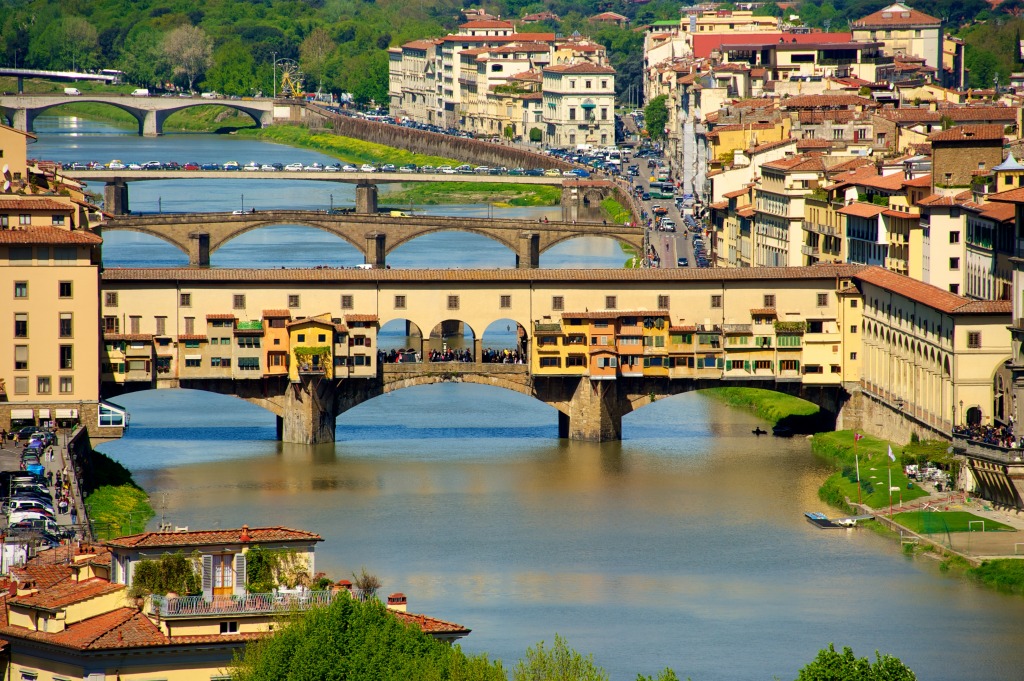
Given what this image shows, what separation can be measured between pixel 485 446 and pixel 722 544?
14.8 m

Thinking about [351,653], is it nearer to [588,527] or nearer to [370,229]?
[588,527]

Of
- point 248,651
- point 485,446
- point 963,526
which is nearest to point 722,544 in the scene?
point 963,526

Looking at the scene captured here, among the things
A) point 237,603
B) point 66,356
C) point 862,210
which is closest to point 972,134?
point 862,210

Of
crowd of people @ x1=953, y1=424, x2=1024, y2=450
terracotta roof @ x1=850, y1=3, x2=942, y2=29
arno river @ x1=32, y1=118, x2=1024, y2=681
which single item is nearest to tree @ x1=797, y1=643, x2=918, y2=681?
arno river @ x1=32, y1=118, x2=1024, y2=681

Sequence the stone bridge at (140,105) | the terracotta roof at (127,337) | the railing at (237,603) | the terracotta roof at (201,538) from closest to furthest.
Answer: the railing at (237,603) → the terracotta roof at (201,538) → the terracotta roof at (127,337) → the stone bridge at (140,105)

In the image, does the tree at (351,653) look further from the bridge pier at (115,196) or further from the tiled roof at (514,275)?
the bridge pier at (115,196)

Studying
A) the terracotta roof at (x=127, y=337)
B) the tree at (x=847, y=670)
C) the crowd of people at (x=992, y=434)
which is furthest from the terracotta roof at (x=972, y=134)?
the tree at (x=847, y=670)

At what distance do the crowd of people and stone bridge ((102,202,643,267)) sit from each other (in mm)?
49749

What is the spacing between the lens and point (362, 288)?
70.4 metres

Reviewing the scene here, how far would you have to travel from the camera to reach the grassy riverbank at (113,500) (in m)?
53.2

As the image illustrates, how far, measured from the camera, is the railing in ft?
101

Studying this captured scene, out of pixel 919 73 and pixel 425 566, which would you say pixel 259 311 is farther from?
pixel 919 73

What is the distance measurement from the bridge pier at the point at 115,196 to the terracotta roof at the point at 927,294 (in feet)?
197

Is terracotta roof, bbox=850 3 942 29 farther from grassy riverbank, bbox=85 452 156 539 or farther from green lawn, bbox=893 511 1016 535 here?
grassy riverbank, bbox=85 452 156 539
